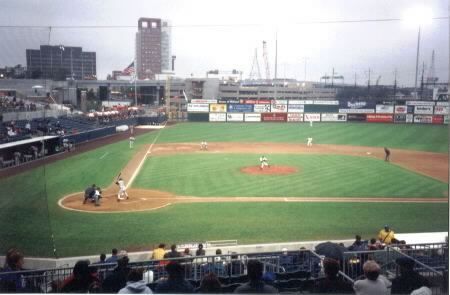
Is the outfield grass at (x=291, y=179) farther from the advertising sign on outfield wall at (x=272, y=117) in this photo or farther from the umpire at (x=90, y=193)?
the advertising sign on outfield wall at (x=272, y=117)

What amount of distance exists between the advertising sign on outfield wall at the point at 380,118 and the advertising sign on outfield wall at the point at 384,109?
1.49ft

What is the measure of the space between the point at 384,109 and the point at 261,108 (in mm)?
13981

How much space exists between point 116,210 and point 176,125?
31.2 meters

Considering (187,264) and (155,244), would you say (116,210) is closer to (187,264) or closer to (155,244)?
(155,244)

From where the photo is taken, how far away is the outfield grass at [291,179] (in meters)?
15.6

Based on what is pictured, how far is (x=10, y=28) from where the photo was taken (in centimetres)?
1051

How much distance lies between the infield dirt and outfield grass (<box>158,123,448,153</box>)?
9.50 feet

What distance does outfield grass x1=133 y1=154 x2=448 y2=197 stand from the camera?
1557 cm

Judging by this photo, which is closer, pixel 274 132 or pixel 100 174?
pixel 100 174

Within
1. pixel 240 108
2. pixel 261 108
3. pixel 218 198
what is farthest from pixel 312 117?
pixel 218 198

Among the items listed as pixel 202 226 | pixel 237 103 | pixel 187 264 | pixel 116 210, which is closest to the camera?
pixel 187 264

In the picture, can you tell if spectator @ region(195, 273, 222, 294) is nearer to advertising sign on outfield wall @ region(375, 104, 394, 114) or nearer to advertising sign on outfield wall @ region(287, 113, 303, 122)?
advertising sign on outfield wall @ region(287, 113, 303, 122)

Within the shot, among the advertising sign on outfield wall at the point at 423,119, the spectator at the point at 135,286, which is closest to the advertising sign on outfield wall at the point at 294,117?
the advertising sign on outfield wall at the point at 423,119

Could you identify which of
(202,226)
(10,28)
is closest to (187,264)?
(202,226)
